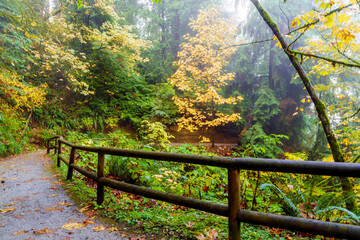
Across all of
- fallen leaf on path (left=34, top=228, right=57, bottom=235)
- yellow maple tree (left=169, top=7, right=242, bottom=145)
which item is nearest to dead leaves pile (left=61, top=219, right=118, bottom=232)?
fallen leaf on path (left=34, top=228, right=57, bottom=235)

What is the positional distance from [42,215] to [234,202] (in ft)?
9.73

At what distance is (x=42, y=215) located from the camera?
297 cm

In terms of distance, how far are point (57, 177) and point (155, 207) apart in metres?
3.43

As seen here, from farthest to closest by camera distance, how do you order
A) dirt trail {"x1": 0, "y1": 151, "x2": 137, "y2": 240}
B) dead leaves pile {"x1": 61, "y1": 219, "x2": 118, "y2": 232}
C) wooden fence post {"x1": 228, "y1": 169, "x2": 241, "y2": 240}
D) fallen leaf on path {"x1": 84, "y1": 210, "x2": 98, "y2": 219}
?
fallen leaf on path {"x1": 84, "y1": 210, "x2": 98, "y2": 219} → dead leaves pile {"x1": 61, "y1": 219, "x2": 118, "y2": 232} → dirt trail {"x1": 0, "y1": 151, "x2": 137, "y2": 240} → wooden fence post {"x1": 228, "y1": 169, "x2": 241, "y2": 240}

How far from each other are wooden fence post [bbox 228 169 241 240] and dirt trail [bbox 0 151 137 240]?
135cm

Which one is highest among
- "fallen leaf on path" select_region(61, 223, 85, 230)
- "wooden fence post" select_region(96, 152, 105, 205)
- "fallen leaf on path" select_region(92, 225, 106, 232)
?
"wooden fence post" select_region(96, 152, 105, 205)

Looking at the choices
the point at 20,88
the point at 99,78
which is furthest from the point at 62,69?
the point at 20,88

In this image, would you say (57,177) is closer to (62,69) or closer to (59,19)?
(62,69)

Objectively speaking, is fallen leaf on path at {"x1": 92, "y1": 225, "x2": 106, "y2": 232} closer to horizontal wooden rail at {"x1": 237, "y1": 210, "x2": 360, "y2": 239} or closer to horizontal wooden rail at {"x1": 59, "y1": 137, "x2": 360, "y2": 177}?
horizontal wooden rail at {"x1": 59, "y1": 137, "x2": 360, "y2": 177}

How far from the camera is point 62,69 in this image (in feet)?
41.9

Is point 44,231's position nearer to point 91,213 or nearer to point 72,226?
point 72,226

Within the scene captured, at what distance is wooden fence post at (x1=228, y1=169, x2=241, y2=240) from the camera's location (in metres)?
1.71

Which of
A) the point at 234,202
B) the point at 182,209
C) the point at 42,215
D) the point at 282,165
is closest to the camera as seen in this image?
the point at 282,165

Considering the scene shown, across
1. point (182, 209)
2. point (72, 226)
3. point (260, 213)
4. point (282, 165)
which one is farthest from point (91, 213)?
point (282, 165)
